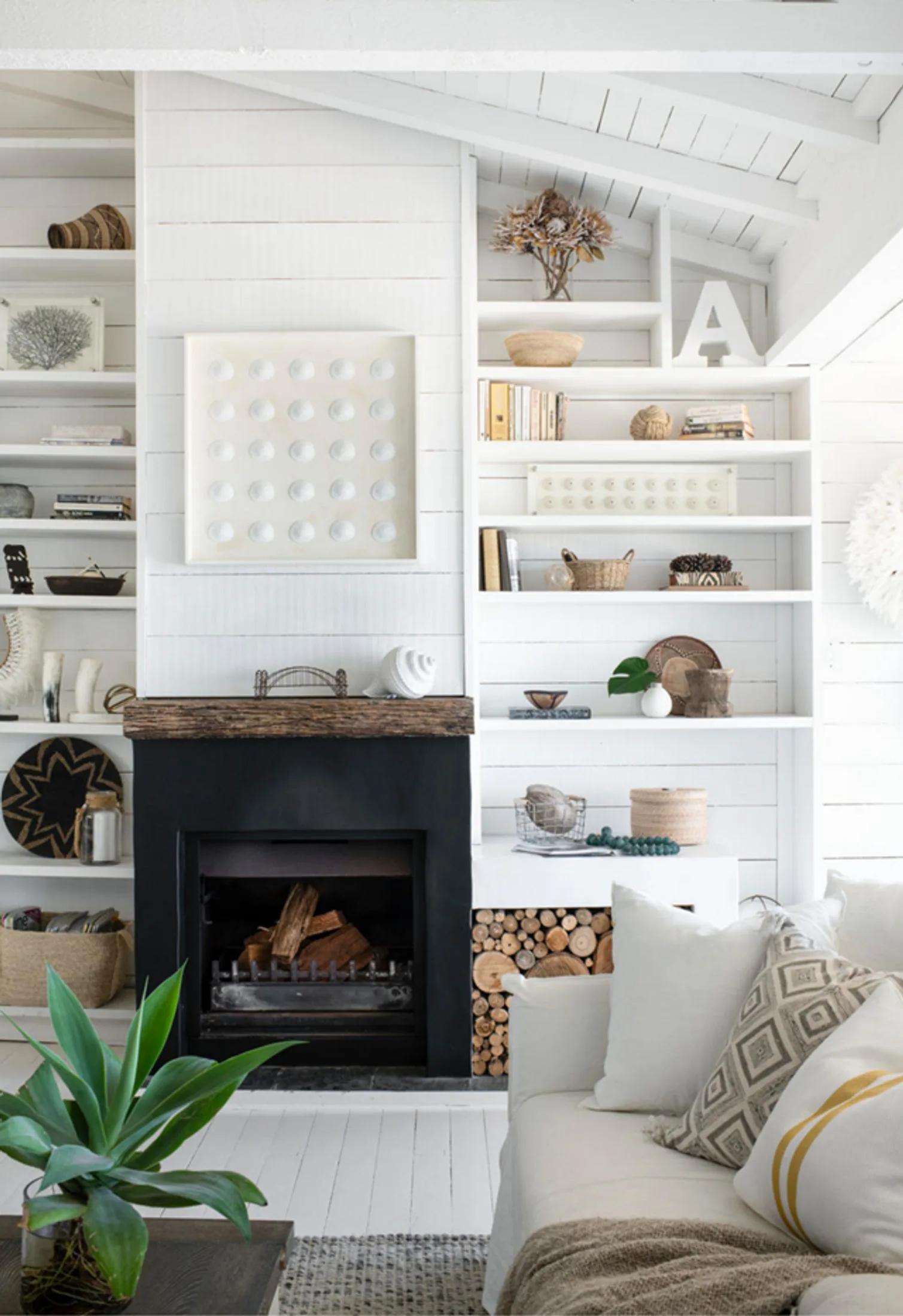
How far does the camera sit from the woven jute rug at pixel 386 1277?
7.68ft

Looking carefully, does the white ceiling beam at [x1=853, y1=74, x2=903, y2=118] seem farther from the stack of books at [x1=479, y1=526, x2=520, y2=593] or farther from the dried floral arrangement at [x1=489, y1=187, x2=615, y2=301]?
the stack of books at [x1=479, y1=526, x2=520, y2=593]

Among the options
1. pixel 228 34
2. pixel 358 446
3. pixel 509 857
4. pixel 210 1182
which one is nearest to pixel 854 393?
pixel 358 446

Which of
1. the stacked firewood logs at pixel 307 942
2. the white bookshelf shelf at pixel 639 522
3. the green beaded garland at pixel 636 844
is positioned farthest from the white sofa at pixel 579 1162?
the white bookshelf shelf at pixel 639 522

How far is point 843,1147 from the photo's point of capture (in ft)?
5.32

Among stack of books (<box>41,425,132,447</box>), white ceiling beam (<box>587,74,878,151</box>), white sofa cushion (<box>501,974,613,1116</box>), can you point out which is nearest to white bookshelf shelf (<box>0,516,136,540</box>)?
stack of books (<box>41,425,132,447</box>)

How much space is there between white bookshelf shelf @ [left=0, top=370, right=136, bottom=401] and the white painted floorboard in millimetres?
2220

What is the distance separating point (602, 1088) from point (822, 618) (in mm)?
2339

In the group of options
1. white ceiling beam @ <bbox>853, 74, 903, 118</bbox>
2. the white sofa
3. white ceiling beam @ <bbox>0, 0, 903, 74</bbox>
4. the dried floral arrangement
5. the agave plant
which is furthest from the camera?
the dried floral arrangement

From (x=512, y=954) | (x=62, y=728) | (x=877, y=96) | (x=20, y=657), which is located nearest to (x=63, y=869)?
(x=62, y=728)

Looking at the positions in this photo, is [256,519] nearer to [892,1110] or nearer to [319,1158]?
[319,1158]

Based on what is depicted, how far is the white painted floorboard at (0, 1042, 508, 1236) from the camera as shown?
279 cm

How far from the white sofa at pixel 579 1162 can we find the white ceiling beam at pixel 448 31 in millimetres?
1876

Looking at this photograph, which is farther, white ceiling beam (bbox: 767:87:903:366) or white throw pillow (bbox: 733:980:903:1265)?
white ceiling beam (bbox: 767:87:903:366)

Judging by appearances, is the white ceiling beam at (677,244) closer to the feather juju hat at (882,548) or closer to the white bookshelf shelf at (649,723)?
the feather juju hat at (882,548)
